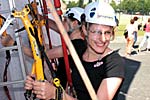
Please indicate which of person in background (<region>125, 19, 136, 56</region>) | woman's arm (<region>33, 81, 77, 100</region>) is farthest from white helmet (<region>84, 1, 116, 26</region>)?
person in background (<region>125, 19, 136, 56</region>)

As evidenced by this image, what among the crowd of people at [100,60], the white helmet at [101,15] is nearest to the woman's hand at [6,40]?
the crowd of people at [100,60]

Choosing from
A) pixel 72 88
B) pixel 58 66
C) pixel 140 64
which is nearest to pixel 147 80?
pixel 140 64

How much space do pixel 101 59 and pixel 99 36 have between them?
0.47 feet

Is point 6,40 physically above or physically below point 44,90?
above

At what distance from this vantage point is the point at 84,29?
2238mm

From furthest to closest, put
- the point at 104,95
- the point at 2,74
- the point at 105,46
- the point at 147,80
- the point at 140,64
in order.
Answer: the point at 140,64
the point at 147,80
the point at 2,74
the point at 105,46
the point at 104,95

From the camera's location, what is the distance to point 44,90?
1.83m

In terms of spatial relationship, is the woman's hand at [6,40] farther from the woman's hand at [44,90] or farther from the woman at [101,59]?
the woman's hand at [44,90]

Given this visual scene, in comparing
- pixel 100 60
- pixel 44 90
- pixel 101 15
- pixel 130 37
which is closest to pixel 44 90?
pixel 44 90

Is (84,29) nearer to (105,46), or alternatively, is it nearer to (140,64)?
(105,46)

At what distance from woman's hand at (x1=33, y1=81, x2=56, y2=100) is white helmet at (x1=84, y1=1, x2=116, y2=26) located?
52cm

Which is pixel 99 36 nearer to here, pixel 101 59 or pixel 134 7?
pixel 101 59

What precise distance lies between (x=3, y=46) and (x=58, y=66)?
0.54m

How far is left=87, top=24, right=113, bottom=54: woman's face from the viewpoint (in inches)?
84.4
